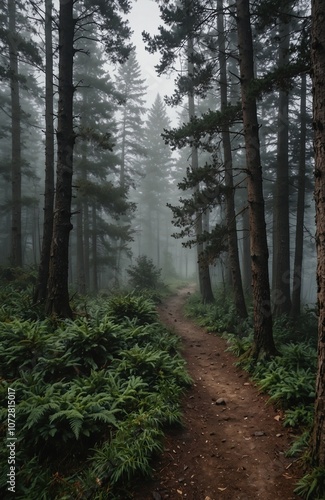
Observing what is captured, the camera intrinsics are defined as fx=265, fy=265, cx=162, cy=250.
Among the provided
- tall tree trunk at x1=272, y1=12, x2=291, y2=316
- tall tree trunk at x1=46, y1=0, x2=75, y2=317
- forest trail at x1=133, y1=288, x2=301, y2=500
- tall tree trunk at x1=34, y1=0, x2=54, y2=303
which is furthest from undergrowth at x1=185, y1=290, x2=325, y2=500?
tall tree trunk at x1=34, y1=0, x2=54, y2=303

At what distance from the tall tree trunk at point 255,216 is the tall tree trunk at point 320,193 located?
3.16 metres

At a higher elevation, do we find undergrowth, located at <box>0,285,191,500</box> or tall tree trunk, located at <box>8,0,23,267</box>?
tall tree trunk, located at <box>8,0,23,267</box>

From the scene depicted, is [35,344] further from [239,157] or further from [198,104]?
[198,104]

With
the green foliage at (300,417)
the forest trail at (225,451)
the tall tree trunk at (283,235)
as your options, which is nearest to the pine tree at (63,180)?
the forest trail at (225,451)

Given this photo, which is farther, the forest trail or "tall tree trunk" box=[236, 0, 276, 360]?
"tall tree trunk" box=[236, 0, 276, 360]

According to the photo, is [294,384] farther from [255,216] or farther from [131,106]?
[131,106]

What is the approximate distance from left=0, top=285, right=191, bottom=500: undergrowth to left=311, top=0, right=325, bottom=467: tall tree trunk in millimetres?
2339

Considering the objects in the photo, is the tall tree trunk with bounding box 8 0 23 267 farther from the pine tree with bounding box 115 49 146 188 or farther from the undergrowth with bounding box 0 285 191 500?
the pine tree with bounding box 115 49 146 188

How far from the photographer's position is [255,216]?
23.6 feet

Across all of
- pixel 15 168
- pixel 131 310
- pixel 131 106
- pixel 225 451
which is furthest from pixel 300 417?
pixel 131 106

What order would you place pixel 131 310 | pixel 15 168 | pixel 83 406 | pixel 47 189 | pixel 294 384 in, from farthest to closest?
pixel 15 168
pixel 47 189
pixel 131 310
pixel 294 384
pixel 83 406

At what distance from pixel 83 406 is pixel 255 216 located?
19.3ft

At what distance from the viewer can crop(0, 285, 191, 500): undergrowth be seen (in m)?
3.54

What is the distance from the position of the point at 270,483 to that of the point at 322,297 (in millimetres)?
2679
